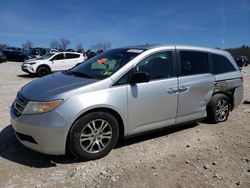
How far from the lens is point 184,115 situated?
4.84 metres

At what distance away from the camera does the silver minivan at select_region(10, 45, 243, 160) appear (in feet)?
11.7

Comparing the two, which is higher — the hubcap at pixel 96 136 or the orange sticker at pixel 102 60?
the orange sticker at pixel 102 60

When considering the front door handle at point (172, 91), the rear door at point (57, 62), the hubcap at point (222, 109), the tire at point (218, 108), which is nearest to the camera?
the front door handle at point (172, 91)

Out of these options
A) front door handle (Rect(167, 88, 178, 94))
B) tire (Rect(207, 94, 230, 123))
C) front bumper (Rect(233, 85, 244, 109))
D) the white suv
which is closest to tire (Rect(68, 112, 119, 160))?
front door handle (Rect(167, 88, 178, 94))

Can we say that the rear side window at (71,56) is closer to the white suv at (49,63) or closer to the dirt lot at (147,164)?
the white suv at (49,63)

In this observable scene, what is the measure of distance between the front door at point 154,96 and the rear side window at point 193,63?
11.6 inches

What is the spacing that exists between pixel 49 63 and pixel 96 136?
13.3m

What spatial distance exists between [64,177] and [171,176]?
1.38 meters

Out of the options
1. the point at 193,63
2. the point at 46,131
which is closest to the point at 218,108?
the point at 193,63

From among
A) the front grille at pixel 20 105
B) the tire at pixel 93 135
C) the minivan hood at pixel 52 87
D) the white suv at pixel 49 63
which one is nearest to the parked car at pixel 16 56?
the white suv at pixel 49 63

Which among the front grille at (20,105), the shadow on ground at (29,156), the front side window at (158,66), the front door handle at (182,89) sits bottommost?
the shadow on ground at (29,156)

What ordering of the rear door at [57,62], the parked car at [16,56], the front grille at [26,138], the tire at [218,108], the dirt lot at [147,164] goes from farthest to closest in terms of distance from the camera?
the parked car at [16,56] → the rear door at [57,62] → the tire at [218,108] → the front grille at [26,138] → the dirt lot at [147,164]

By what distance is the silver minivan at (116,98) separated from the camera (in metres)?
3.56

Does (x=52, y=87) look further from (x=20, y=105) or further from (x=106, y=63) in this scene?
(x=106, y=63)
